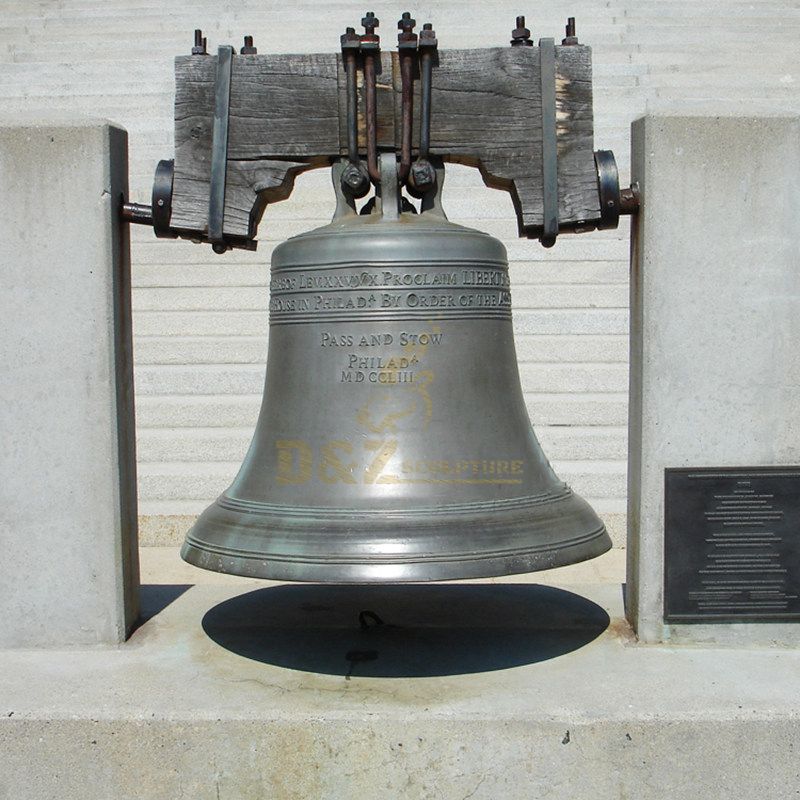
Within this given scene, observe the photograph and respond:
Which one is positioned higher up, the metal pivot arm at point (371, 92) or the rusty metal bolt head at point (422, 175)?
the metal pivot arm at point (371, 92)

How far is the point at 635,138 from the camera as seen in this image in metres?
3.23

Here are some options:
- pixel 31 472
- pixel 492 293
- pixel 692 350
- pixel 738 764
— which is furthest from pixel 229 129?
pixel 738 764

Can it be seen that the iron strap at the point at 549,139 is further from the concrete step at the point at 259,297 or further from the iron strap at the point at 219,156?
the concrete step at the point at 259,297

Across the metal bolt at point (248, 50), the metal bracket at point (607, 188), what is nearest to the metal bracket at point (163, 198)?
the metal bolt at point (248, 50)

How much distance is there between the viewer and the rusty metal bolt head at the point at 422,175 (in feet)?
9.55

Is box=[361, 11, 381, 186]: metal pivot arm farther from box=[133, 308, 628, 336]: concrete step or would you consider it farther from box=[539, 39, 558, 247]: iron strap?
box=[133, 308, 628, 336]: concrete step

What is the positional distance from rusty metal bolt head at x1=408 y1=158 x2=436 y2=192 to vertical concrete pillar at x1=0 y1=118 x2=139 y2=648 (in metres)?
0.85

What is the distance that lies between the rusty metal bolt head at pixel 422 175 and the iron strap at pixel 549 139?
298 millimetres

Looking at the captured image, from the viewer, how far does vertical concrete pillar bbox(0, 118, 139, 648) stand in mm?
3145

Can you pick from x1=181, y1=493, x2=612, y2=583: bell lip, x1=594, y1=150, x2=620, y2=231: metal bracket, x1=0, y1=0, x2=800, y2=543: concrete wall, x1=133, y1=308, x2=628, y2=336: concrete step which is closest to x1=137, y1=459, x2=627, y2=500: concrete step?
x1=0, y1=0, x2=800, y2=543: concrete wall

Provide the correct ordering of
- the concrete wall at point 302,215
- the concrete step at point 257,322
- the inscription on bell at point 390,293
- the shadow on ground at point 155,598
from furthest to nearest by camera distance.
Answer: the concrete step at point 257,322, the concrete wall at point 302,215, the shadow on ground at point 155,598, the inscription on bell at point 390,293

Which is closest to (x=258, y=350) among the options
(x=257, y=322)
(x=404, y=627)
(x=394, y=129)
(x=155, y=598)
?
(x=257, y=322)

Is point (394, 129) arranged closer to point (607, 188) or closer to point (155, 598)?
point (607, 188)

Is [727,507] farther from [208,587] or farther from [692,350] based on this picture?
[208,587]
